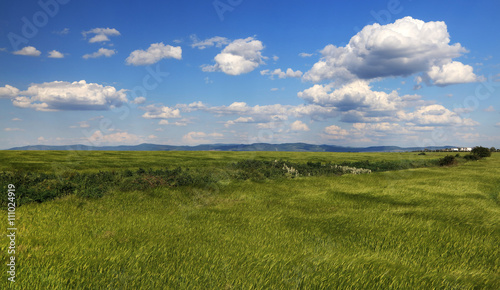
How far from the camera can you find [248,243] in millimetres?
7227

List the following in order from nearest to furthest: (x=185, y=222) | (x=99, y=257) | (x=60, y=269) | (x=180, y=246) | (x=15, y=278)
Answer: (x=15, y=278) < (x=60, y=269) < (x=99, y=257) < (x=180, y=246) < (x=185, y=222)

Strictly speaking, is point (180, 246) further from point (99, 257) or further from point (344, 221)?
point (344, 221)

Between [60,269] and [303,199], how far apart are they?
11.5m

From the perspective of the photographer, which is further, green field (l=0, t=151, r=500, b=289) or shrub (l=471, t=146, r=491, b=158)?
shrub (l=471, t=146, r=491, b=158)

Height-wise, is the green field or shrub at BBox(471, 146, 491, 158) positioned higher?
shrub at BBox(471, 146, 491, 158)

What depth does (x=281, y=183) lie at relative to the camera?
2036cm

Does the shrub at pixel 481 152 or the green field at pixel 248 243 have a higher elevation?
the shrub at pixel 481 152

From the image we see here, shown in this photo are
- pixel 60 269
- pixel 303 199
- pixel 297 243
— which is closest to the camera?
pixel 60 269

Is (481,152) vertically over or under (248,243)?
over

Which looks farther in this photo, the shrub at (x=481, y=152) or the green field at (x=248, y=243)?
the shrub at (x=481, y=152)

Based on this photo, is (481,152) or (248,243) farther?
(481,152)

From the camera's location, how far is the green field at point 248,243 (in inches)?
200

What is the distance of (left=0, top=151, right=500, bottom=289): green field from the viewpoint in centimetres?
508

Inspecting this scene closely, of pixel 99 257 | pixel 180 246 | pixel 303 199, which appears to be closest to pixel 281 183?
pixel 303 199
